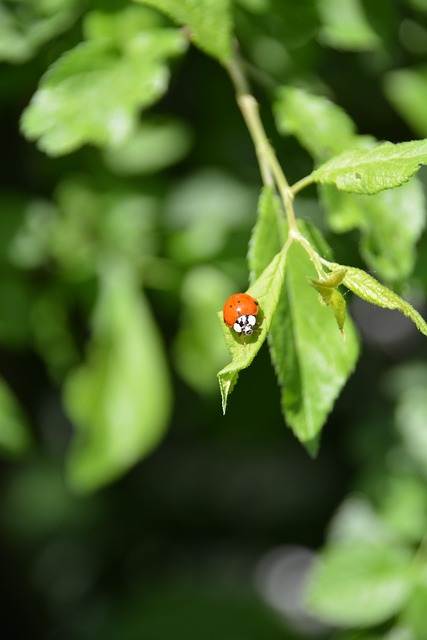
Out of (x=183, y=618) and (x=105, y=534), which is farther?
(x=105, y=534)

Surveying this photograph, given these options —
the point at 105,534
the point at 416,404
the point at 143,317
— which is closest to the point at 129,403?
the point at 143,317

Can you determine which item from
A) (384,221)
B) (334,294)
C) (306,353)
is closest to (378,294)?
(334,294)

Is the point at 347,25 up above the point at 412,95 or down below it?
above

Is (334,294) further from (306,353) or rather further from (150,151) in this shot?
(150,151)

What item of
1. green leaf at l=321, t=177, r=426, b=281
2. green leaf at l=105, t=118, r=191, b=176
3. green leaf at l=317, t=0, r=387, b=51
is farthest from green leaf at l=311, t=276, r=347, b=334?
green leaf at l=105, t=118, r=191, b=176

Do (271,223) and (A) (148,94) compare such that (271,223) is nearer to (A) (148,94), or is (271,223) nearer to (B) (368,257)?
(B) (368,257)

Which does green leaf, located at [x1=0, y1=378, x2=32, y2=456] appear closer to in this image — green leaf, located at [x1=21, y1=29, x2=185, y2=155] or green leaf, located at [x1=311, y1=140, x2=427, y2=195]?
green leaf, located at [x1=21, y1=29, x2=185, y2=155]

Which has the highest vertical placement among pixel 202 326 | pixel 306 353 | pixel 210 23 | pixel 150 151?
pixel 210 23
